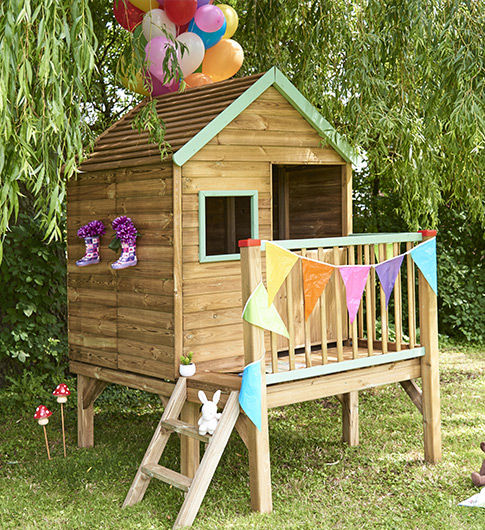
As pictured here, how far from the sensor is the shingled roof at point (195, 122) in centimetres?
505

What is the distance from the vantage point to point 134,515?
15.1ft

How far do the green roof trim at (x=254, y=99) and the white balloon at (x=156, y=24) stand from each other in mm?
943

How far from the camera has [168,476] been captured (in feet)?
15.0

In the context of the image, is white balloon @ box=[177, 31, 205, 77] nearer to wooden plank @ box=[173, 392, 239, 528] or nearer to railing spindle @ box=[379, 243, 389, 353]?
railing spindle @ box=[379, 243, 389, 353]

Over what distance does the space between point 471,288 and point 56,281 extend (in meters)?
6.35

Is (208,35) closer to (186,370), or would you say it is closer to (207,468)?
(186,370)

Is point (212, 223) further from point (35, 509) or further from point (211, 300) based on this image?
point (35, 509)

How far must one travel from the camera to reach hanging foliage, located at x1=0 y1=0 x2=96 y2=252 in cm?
380

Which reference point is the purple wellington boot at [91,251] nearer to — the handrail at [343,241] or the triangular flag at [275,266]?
the handrail at [343,241]

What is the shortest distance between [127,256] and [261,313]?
1279mm

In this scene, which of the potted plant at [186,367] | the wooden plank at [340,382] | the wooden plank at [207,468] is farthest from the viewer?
the potted plant at [186,367]

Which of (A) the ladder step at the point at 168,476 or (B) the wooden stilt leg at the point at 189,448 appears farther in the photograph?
(B) the wooden stilt leg at the point at 189,448

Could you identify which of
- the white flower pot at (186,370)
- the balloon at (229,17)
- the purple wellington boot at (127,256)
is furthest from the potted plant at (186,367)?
the balloon at (229,17)

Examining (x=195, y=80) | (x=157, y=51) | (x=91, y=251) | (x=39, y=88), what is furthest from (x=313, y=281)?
(x=195, y=80)
